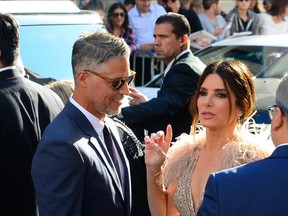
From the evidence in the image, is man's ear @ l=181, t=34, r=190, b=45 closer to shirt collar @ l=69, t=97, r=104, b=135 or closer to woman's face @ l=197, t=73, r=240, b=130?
woman's face @ l=197, t=73, r=240, b=130

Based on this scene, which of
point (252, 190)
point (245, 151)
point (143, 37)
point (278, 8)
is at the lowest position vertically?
point (143, 37)

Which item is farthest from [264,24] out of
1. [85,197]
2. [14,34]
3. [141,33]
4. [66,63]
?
[85,197]

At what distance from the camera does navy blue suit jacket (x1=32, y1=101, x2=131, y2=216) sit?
3.38 meters

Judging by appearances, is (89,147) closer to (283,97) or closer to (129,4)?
(283,97)

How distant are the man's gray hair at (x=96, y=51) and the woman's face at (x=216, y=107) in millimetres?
570

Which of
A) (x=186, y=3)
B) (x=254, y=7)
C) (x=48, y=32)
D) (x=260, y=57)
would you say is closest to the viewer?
(x=48, y=32)

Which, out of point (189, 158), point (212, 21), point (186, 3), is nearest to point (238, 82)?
point (189, 158)

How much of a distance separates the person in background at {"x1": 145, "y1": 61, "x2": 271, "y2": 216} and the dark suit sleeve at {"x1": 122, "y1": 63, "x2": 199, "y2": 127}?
→ 190cm

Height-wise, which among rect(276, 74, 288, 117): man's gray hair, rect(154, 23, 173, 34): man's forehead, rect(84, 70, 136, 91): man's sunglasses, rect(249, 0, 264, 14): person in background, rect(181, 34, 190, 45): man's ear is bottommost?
rect(249, 0, 264, 14): person in background

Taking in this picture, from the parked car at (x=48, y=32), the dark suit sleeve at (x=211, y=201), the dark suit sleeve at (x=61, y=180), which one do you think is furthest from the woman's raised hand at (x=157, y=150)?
the parked car at (x=48, y=32)

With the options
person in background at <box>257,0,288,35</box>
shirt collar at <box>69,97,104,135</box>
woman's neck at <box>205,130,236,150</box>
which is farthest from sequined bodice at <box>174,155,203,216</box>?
person in background at <box>257,0,288,35</box>

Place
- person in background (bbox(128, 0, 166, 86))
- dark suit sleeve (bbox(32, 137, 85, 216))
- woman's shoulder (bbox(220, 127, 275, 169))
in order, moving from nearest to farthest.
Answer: dark suit sleeve (bbox(32, 137, 85, 216)) < woman's shoulder (bbox(220, 127, 275, 169)) < person in background (bbox(128, 0, 166, 86))

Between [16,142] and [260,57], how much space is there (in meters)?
5.48

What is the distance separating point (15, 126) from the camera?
429cm
